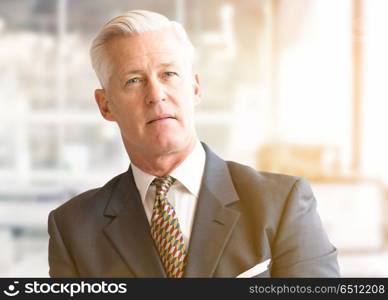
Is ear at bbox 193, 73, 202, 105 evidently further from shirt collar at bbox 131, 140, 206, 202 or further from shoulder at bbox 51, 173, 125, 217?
shoulder at bbox 51, 173, 125, 217

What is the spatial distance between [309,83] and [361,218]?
0.88m

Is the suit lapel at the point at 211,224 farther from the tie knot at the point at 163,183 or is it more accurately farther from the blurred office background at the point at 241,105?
the blurred office background at the point at 241,105

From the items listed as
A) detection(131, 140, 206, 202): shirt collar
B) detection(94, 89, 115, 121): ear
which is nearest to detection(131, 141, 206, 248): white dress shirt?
detection(131, 140, 206, 202): shirt collar

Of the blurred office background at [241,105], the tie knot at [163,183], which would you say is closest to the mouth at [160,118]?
the tie knot at [163,183]

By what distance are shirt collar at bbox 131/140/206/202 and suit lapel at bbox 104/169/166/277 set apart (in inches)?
0.5

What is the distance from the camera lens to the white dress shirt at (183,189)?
855mm

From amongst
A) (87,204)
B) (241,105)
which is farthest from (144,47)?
(241,105)

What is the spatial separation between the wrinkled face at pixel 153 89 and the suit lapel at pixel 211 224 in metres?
0.09

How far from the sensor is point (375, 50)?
292 centimetres

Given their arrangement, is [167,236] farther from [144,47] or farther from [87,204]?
[144,47]

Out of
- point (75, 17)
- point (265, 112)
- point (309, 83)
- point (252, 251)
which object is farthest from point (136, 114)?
point (75, 17)

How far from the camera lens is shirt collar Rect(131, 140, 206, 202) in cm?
86

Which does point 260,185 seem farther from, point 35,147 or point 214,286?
point 35,147

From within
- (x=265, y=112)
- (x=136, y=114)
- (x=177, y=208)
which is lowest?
(x=177, y=208)
